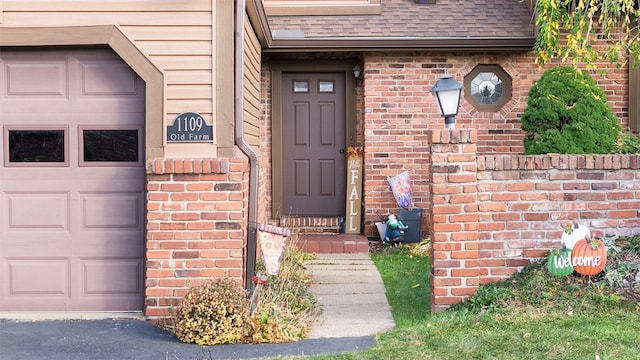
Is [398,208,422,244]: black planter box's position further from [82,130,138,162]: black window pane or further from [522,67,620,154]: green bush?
[82,130,138,162]: black window pane

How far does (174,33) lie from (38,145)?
1.53 m

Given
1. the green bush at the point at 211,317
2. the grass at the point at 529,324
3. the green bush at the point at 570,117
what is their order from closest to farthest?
the grass at the point at 529,324 → the green bush at the point at 211,317 → the green bush at the point at 570,117

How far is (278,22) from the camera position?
373 inches

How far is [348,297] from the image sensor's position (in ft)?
21.8

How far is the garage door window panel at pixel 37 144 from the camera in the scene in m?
5.77

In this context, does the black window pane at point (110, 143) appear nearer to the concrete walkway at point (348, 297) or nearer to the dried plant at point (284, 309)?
the dried plant at point (284, 309)

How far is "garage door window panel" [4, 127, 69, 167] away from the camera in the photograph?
577 centimetres

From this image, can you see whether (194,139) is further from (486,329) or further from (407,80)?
(407,80)

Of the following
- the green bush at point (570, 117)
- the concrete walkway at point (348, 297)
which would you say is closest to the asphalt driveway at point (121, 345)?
the concrete walkway at point (348, 297)

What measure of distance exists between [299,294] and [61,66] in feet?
9.62

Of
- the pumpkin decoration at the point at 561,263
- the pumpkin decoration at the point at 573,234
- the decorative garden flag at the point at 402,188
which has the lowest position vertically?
the pumpkin decoration at the point at 561,263

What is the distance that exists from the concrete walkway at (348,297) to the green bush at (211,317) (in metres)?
0.61

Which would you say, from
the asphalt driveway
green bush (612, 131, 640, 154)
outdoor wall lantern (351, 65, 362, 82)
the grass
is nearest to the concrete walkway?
the grass

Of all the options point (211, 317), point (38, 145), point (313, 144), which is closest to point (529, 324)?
point (211, 317)
